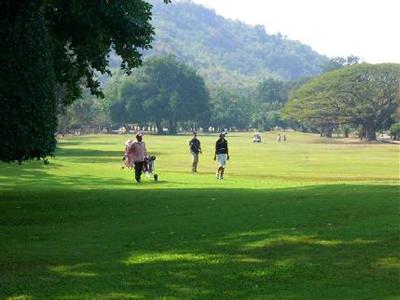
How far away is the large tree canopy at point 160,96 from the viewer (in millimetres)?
167625

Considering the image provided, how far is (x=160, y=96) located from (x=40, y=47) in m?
151

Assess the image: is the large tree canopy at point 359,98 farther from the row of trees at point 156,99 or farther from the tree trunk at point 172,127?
the tree trunk at point 172,127

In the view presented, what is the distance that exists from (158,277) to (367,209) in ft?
23.1

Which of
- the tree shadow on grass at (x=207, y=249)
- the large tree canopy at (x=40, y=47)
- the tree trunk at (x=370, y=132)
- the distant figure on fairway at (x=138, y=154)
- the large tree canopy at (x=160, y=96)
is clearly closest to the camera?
the tree shadow on grass at (x=207, y=249)

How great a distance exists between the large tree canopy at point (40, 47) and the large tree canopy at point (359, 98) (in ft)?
376

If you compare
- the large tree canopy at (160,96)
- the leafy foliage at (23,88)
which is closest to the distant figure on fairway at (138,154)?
the leafy foliage at (23,88)

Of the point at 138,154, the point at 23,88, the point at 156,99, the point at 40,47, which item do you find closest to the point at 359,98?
the point at 156,99

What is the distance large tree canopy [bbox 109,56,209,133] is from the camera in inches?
6599

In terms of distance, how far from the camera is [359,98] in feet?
431

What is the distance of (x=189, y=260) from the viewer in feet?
33.3

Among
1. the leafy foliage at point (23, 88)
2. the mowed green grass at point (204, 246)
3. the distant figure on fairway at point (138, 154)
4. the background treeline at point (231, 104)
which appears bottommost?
the mowed green grass at point (204, 246)

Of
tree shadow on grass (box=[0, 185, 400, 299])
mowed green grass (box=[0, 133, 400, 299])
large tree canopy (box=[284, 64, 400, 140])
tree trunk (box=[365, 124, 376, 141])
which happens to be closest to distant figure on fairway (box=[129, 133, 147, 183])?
mowed green grass (box=[0, 133, 400, 299])

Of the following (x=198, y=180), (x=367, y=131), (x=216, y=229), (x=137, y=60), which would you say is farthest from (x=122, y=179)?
(x=367, y=131)

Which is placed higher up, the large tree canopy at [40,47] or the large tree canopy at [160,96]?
the large tree canopy at [160,96]
